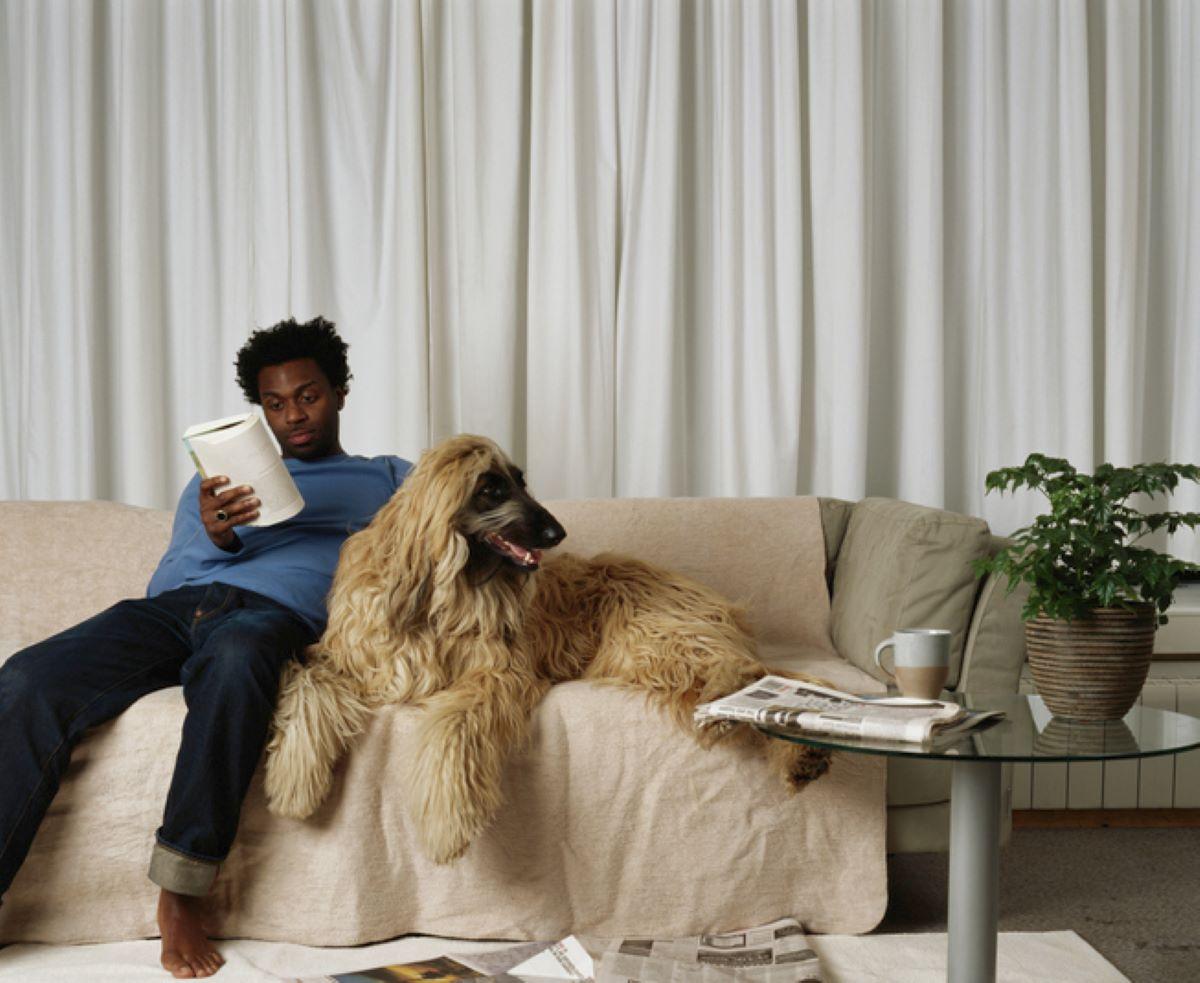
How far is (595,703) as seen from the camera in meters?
2.02

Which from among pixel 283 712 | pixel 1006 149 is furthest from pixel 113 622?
pixel 1006 149

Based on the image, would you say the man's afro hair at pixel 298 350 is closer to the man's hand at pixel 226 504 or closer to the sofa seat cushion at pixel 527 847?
the man's hand at pixel 226 504

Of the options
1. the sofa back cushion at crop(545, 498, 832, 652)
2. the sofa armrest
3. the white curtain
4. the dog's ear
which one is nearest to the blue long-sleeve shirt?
the dog's ear

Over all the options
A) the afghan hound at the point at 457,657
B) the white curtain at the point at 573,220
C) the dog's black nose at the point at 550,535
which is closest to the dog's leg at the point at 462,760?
the afghan hound at the point at 457,657

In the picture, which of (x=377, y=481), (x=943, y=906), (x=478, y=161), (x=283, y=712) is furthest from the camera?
(x=478, y=161)

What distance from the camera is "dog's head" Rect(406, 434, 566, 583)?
1.95 meters

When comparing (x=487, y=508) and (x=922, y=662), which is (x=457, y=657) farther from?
(x=922, y=662)

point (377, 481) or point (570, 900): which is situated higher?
point (377, 481)

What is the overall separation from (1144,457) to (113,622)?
8.43 feet

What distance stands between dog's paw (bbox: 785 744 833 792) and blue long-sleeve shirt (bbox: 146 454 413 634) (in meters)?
0.87

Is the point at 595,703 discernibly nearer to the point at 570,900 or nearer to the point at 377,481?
the point at 570,900

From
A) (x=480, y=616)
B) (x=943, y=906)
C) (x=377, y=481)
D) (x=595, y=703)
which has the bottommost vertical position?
(x=943, y=906)

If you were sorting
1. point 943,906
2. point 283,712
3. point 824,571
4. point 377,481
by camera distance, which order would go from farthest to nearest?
1. point 824,571
2. point 377,481
3. point 943,906
4. point 283,712

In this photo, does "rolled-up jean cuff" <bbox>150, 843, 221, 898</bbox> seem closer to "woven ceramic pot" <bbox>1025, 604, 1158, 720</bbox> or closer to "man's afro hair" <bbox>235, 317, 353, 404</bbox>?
"man's afro hair" <bbox>235, 317, 353, 404</bbox>
